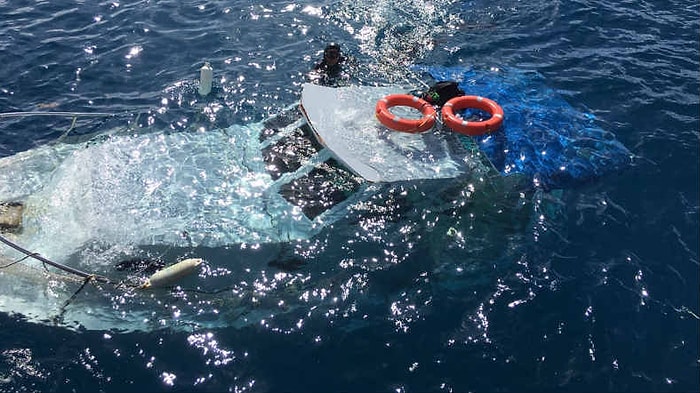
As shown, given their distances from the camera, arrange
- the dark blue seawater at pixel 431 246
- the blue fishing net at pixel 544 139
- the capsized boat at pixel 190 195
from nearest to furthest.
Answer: the dark blue seawater at pixel 431 246 → the capsized boat at pixel 190 195 → the blue fishing net at pixel 544 139

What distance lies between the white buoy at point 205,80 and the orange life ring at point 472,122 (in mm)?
4743

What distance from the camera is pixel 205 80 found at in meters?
11.1

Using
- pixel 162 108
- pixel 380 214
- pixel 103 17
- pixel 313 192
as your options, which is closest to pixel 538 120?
pixel 380 214

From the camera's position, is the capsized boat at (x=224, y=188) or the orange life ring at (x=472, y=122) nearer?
the capsized boat at (x=224, y=188)

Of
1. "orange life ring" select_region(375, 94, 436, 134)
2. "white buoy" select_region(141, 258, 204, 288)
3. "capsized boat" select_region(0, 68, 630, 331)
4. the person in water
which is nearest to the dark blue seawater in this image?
"capsized boat" select_region(0, 68, 630, 331)

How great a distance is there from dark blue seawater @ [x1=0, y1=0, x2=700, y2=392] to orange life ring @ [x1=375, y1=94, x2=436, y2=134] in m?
1.11

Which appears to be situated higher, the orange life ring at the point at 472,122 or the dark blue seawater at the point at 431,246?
the orange life ring at the point at 472,122

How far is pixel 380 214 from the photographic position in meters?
8.55

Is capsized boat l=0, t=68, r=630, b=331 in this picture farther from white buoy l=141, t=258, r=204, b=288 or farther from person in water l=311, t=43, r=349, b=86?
person in water l=311, t=43, r=349, b=86

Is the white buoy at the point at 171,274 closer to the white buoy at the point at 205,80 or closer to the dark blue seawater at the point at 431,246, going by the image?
the dark blue seawater at the point at 431,246

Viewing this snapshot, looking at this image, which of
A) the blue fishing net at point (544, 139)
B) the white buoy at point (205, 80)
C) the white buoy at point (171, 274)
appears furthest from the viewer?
the white buoy at point (205, 80)

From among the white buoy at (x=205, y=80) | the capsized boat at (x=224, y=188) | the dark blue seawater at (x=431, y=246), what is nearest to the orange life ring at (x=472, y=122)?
the capsized boat at (x=224, y=188)

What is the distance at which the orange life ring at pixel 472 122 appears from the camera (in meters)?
9.09

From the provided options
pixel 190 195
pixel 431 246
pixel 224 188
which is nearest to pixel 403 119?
pixel 431 246
